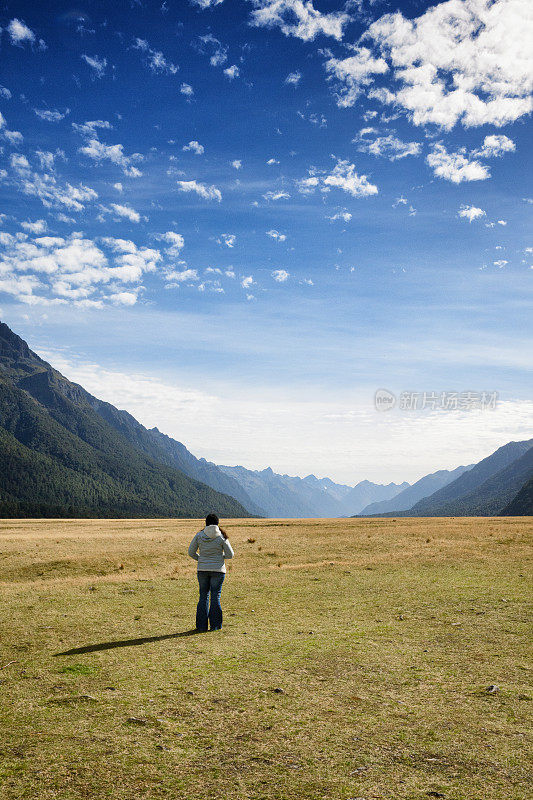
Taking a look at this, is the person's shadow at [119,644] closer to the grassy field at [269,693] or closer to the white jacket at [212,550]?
the grassy field at [269,693]

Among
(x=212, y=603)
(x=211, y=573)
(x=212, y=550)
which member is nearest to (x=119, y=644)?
(x=212, y=603)

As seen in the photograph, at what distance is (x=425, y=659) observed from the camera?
11.5 metres

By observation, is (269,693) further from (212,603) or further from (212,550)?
(212,550)

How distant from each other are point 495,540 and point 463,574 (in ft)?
50.4

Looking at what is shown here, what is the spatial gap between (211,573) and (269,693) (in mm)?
5252

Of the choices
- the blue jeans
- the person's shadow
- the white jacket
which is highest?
the white jacket

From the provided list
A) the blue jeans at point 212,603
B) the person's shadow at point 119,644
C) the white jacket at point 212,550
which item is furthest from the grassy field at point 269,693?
the white jacket at point 212,550

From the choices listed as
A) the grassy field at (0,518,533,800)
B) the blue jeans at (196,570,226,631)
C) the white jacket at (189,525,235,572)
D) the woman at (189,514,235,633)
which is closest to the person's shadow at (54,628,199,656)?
the grassy field at (0,518,533,800)

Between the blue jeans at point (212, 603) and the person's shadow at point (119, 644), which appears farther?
Answer: the blue jeans at point (212, 603)

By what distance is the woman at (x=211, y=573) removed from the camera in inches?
563

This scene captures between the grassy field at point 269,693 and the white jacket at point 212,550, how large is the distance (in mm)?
1891

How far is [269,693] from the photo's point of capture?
9.44 m

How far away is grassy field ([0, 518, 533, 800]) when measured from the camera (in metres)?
6.41

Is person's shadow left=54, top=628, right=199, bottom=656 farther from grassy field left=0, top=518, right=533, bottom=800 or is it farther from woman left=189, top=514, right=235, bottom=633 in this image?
woman left=189, top=514, right=235, bottom=633
